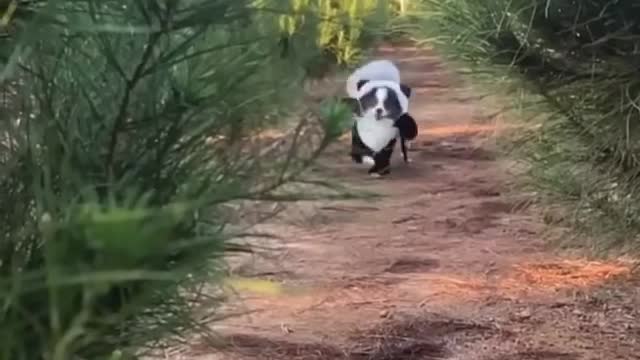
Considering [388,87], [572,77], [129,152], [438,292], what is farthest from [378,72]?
[129,152]

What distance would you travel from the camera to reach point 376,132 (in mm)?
4125

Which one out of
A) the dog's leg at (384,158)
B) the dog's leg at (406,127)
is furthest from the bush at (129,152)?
the dog's leg at (406,127)

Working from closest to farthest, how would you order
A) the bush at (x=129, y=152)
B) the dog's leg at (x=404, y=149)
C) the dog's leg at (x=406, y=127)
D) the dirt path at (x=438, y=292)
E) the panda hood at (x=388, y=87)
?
the bush at (x=129, y=152)
the dirt path at (x=438, y=292)
the panda hood at (x=388, y=87)
the dog's leg at (x=406, y=127)
the dog's leg at (x=404, y=149)

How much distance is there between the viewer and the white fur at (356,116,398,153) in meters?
4.03

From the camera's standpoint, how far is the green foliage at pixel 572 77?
226 centimetres

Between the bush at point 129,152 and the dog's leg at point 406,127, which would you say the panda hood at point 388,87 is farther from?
the bush at point 129,152

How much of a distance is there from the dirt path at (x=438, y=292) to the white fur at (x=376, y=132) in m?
0.14

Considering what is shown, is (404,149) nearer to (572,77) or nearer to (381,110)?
(381,110)

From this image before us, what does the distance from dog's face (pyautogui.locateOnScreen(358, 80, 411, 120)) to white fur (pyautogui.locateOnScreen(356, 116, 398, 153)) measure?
0.03m

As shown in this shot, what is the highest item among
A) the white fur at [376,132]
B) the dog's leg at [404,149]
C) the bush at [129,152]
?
the bush at [129,152]

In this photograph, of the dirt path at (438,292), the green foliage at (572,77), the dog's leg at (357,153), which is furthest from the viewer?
the dirt path at (438,292)

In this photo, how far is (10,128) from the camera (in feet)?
2.54

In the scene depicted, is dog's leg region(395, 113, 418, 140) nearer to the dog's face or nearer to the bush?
the dog's face

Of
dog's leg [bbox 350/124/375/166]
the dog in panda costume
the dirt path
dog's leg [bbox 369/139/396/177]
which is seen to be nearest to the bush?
dog's leg [bbox 350/124/375/166]
